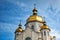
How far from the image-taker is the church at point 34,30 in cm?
3566

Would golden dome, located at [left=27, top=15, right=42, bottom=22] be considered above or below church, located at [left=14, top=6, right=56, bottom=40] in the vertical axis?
above

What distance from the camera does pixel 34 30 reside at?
1503 inches

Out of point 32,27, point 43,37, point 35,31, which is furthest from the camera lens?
point 32,27

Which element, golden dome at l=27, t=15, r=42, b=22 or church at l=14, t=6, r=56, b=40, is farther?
golden dome at l=27, t=15, r=42, b=22

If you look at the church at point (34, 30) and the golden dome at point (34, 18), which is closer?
the church at point (34, 30)

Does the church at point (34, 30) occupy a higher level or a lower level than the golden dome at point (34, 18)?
lower

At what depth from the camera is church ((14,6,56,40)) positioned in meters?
35.7

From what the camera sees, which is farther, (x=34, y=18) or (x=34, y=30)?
(x=34, y=18)

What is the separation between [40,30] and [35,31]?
139 cm

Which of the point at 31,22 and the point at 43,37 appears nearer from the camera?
the point at 43,37

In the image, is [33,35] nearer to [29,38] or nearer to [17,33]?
[29,38]

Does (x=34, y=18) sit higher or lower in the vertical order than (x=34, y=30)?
higher

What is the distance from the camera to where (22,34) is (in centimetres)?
3725

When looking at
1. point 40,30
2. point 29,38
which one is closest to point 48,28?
point 40,30
